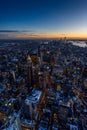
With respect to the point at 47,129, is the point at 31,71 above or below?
above

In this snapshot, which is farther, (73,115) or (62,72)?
(62,72)

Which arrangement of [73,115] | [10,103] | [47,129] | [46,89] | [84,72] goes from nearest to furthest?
[47,129]
[73,115]
[10,103]
[46,89]
[84,72]

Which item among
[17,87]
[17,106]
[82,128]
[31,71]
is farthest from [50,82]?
[82,128]

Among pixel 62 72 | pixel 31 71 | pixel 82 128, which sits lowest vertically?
pixel 82 128

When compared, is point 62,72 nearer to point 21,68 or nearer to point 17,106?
point 21,68

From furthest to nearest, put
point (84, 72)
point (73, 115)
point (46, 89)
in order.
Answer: point (84, 72) → point (46, 89) → point (73, 115)

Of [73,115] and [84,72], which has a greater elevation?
[84,72]

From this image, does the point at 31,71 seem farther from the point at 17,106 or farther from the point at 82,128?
the point at 82,128

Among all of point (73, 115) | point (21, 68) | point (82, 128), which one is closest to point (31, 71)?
point (21, 68)

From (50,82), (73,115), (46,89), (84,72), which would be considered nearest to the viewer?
(73,115)
